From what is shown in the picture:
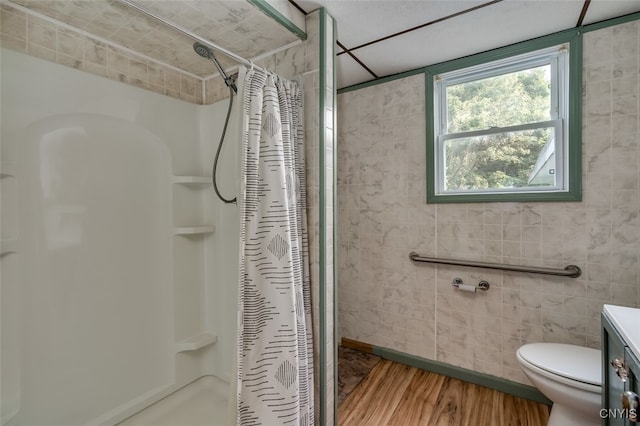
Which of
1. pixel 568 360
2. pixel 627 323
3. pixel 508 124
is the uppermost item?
pixel 508 124

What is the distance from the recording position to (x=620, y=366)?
2.96ft

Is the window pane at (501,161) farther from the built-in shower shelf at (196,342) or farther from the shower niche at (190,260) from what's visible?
the built-in shower shelf at (196,342)

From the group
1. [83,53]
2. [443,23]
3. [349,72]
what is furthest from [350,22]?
[83,53]

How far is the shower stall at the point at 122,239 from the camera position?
1245 millimetres

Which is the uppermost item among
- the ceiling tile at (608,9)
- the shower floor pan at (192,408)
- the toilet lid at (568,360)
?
the ceiling tile at (608,9)

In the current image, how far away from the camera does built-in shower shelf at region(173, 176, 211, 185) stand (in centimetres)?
177

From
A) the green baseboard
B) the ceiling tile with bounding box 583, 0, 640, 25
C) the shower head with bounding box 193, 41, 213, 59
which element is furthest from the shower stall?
the ceiling tile with bounding box 583, 0, 640, 25

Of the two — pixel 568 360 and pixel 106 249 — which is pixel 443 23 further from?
pixel 106 249

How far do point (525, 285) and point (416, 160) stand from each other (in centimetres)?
106

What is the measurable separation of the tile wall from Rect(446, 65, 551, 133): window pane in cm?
20

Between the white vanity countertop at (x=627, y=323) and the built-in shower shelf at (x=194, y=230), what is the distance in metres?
1.95

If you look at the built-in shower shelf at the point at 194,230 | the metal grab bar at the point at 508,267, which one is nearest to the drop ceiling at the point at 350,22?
the built-in shower shelf at the point at 194,230

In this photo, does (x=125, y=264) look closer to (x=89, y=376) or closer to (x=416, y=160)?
(x=89, y=376)

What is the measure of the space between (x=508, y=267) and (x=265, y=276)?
1495 millimetres
